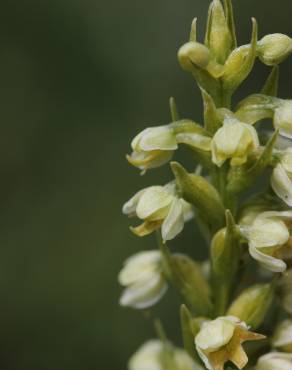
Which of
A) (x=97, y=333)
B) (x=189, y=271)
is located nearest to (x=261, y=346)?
(x=189, y=271)

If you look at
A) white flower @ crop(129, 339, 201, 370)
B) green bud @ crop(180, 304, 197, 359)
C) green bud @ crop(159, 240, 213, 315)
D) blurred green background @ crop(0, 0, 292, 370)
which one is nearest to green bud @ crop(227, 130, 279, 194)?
green bud @ crop(159, 240, 213, 315)

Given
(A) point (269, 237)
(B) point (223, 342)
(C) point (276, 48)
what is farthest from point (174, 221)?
(C) point (276, 48)

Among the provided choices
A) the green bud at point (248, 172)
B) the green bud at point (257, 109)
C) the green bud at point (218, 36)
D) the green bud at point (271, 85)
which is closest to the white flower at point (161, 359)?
the green bud at point (248, 172)

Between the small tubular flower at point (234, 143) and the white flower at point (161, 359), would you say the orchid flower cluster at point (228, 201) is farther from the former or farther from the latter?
the white flower at point (161, 359)

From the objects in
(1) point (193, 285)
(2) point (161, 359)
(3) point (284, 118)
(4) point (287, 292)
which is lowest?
(2) point (161, 359)

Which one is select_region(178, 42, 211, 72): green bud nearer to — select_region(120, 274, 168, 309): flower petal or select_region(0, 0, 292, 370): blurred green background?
select_region(120, 274, 168, 309): flower petal

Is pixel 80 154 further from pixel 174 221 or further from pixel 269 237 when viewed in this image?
pixel 269 237

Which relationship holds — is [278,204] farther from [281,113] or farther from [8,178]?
[8,178]
